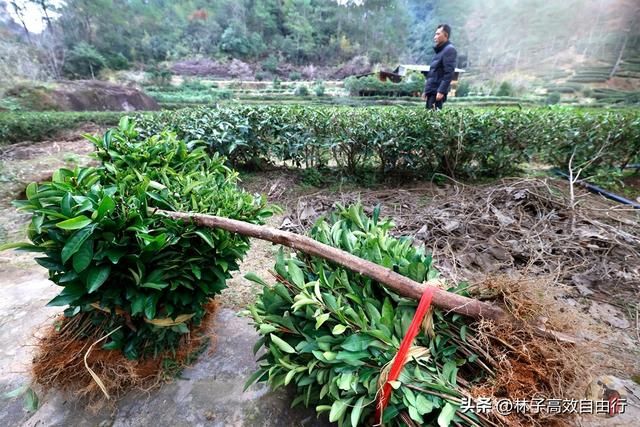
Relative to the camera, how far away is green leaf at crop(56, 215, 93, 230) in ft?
3.55

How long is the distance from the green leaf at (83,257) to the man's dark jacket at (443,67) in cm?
545

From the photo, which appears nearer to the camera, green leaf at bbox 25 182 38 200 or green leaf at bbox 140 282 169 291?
green leaf at bbox 25 182 38 200

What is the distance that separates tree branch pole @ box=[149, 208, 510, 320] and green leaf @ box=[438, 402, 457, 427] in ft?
1.02

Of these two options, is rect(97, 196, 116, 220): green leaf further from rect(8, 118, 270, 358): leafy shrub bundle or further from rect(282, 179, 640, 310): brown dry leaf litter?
rect(282, 179, 640, 310): brown dry leaf litter

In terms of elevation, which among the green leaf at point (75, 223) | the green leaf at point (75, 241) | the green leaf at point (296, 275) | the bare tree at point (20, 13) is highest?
the bare tree at point (20, 13)

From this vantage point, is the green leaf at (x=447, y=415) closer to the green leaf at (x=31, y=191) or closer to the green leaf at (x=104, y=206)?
the green leaf at (x=104, y=206)

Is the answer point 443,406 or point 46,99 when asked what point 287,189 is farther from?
point 46,99

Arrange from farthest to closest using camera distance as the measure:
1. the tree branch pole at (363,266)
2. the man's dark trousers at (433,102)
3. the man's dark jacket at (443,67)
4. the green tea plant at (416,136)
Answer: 1. the man's dark trousers at (433,102)
2. the man's dark jacket at (443,67)
3. the green tea plant at (416,136)
4. the tree branch pole at (363,266)

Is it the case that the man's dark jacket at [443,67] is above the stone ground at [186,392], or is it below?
above

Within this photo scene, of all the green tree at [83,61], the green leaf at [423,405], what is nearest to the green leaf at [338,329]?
the green leaf at [423,405]

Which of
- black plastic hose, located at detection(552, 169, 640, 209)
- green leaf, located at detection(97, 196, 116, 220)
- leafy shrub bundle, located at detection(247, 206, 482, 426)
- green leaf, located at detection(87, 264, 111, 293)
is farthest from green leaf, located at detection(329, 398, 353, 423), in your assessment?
black plastic hose, located at detection(552, 169, 640, 209)

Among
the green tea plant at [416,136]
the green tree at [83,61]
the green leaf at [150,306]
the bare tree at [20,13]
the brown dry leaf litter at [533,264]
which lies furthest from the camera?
the green tree at [83,61]

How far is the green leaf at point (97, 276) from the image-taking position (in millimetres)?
1229

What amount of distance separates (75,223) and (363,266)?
1.17 meters
